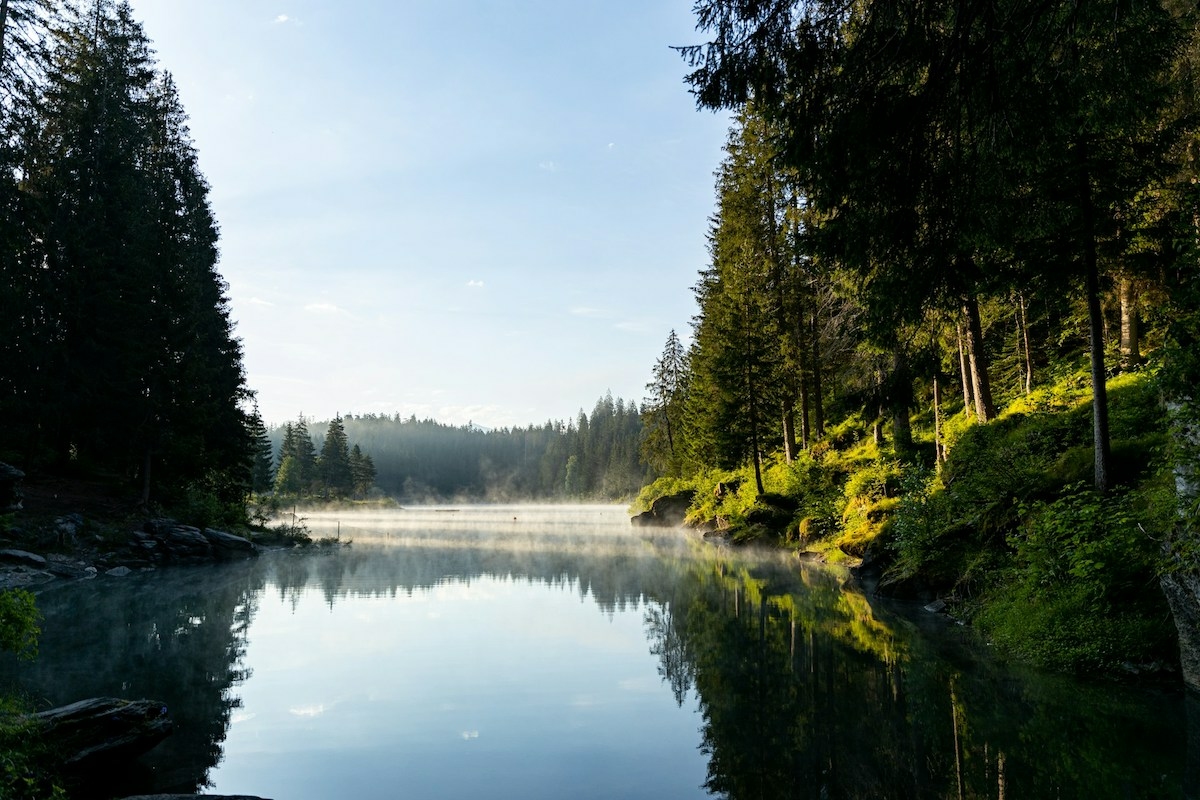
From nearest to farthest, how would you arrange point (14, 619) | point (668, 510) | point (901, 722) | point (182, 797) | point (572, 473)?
point (182, 797), point (14, 619), point (901, 722), point (668, 510), point (572, 473)

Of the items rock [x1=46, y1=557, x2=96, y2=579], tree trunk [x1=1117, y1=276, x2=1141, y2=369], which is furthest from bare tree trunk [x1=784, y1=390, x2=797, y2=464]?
rock [x1=46, y1=557, x2=96, y2=579]

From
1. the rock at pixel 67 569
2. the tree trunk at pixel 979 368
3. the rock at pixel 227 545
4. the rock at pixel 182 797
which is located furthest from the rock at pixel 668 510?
the rock at pixel 182 797

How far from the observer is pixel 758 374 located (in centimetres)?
4022

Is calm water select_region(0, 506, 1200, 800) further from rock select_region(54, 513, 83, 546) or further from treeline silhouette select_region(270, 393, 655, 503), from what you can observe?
treeline silhouette select_region(270, 393, 655, 503)

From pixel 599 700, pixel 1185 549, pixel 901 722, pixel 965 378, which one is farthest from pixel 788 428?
pixel 901 722

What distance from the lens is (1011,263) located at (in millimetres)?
14133

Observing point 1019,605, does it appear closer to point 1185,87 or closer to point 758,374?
point 1185,87

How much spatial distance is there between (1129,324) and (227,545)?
36.4 meters

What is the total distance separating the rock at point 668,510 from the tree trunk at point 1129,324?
3485 cm

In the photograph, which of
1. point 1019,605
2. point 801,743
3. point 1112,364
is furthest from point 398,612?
point 1112,364

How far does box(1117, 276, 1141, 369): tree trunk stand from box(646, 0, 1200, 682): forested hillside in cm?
10

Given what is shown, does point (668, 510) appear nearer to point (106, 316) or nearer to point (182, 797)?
point (106, 316)

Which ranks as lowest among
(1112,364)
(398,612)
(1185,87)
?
(398,612)

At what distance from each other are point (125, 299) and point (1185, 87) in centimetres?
3984
